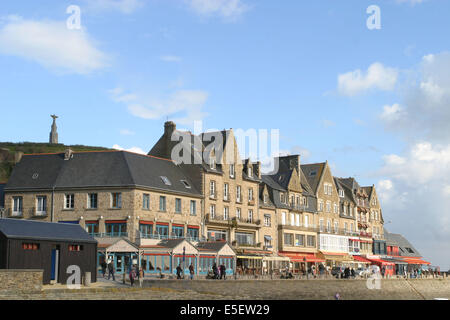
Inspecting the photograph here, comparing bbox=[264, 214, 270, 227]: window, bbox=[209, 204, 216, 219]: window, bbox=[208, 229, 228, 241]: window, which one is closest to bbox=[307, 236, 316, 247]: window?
bbox=[264, 214, 270, 227]: window

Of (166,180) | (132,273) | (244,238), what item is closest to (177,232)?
(166,180)

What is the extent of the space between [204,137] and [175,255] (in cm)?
2021

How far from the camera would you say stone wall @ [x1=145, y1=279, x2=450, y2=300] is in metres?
42.8

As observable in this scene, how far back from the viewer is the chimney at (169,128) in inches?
2596

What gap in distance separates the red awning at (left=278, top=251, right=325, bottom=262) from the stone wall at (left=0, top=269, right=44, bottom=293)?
43.4m

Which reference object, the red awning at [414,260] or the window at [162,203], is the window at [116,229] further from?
the red awning at [414,260]

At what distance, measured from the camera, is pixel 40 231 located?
38.3 metres

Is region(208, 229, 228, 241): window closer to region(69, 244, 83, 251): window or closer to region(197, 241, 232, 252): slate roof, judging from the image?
region(197, 241, 232, 252): slate roof

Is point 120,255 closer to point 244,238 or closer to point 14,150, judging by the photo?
point 244,238

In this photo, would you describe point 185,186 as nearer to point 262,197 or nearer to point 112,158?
point 112,158

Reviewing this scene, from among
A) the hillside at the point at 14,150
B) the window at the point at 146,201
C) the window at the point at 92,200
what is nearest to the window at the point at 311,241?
the window at the point at 146,201
